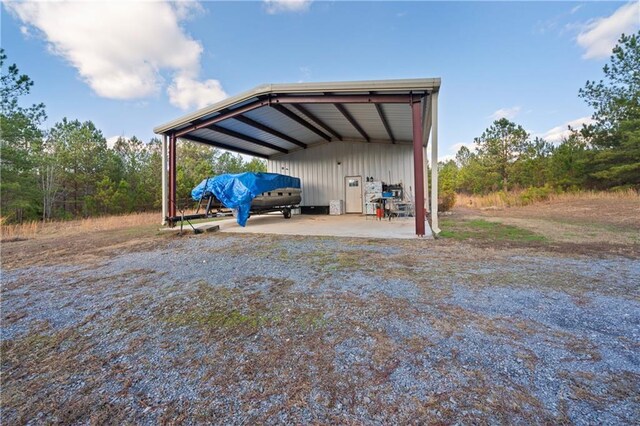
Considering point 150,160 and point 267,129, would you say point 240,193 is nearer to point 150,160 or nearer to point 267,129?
point 267,129

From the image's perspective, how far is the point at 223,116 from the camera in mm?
8109

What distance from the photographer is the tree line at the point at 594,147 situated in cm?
1313

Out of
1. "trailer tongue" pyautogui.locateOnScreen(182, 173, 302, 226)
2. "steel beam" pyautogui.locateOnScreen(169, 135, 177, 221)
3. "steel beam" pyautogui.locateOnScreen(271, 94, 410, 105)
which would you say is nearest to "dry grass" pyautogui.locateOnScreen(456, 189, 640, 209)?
"steel beam" pyautogui.locateOnScreen(271, 94, 410, 105)

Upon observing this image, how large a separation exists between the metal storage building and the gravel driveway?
140 inches

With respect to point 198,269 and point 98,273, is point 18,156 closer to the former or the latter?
point 98,273

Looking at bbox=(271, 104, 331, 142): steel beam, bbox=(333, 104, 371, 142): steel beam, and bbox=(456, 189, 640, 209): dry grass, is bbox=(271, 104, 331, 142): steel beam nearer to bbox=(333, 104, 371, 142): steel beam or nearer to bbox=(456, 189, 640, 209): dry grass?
bbox=(333, 104, 371, 142): steel beam

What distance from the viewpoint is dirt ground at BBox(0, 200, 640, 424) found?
4.19 ft

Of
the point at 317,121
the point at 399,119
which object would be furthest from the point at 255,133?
the point at 399,119

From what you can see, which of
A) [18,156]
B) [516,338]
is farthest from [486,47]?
[18,156]

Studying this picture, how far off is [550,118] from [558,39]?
12.2 m

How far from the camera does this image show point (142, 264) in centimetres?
427

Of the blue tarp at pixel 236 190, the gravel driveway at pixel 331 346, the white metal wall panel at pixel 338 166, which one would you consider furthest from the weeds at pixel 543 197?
the blue tarp at pixel 236 190

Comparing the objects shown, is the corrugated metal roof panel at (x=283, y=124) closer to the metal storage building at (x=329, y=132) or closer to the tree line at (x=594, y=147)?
the metal storage building at (x=329, y=132)

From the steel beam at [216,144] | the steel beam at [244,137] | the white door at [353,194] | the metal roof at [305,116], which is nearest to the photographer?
the metal roof at [305,116]
